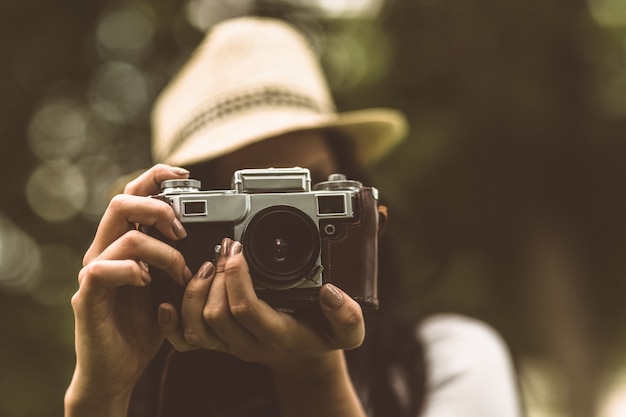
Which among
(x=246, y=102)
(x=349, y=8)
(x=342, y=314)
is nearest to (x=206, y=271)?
(x=342, y=314)

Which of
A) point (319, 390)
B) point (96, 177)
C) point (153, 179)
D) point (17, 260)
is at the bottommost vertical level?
point (319, 390)

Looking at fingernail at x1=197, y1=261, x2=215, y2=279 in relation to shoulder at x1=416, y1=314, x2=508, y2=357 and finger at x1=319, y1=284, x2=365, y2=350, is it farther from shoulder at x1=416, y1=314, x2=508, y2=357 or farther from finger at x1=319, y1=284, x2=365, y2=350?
shoulder at x1=416, y1=314, x2=508, y2=357

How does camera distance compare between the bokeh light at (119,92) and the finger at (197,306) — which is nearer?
the finger at (197,306)

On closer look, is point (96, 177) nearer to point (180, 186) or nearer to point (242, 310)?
point (180, 186)

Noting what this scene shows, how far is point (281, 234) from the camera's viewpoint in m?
1.21

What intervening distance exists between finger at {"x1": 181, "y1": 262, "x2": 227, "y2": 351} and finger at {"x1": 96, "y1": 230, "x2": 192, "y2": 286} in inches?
1.1

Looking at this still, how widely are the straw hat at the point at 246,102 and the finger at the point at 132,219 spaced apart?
0.39m

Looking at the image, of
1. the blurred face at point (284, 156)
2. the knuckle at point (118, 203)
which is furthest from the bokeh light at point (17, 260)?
the knuckle at point (118, 203)

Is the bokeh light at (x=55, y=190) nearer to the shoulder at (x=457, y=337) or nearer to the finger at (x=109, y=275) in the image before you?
the shoulder at (x=457, y=337)

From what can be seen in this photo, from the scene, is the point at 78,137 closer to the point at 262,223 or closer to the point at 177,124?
the point at 177,124

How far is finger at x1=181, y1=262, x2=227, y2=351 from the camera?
1.14 metres

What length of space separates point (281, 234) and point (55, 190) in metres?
3.00

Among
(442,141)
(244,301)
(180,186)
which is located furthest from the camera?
(442,141)

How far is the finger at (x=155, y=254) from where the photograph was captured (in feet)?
3.82
